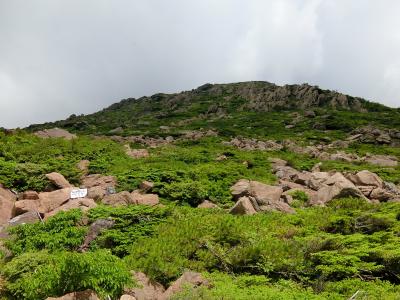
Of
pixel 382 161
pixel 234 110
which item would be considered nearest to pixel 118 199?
pixel 382 161

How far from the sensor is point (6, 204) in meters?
18.5

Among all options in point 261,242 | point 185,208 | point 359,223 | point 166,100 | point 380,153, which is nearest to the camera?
point 261,242

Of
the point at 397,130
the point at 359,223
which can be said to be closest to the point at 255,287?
the point at 359,223

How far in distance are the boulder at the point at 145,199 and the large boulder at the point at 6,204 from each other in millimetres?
5082

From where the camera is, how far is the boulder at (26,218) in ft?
53.8

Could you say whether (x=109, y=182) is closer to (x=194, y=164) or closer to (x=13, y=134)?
(x=194, y=164)

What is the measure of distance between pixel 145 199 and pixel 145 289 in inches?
324

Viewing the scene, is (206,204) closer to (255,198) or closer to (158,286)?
(255,198)

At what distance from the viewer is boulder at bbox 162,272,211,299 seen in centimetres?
1042

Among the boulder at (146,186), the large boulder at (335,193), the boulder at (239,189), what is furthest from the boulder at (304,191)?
the boulder at (146,186)

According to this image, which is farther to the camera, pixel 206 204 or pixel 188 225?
pixel 206 204

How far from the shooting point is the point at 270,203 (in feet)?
59.5

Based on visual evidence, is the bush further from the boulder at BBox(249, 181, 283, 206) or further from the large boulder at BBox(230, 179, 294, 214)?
the boulder at BBox(249, 181, 283, 206)

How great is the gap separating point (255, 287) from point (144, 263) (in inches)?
124
